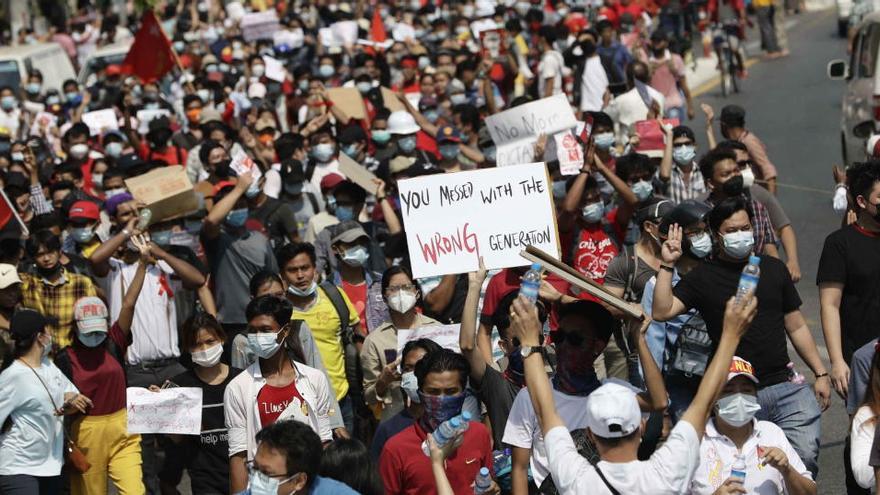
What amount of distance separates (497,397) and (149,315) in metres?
3.41

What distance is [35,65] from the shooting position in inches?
986

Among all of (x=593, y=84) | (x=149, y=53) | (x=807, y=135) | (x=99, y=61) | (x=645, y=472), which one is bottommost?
Result: (x=807, y=135)

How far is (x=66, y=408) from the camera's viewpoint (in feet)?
27.8

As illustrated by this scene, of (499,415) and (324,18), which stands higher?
(499,415)

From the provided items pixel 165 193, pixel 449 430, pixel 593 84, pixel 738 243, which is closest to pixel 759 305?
pixel 738 243

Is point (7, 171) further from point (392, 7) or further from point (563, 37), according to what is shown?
point (392, 7)

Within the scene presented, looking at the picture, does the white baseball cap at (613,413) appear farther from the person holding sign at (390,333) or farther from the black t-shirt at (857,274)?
the person holding sign at (390,333)

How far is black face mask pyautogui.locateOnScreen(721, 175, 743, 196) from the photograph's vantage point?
930 centimetres

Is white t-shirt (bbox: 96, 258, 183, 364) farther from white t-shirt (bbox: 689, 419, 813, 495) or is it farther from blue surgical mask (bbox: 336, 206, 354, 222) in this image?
white t-shirt (bbox: 689, 419, 813, 495)

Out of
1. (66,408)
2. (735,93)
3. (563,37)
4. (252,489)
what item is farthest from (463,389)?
(735,93)

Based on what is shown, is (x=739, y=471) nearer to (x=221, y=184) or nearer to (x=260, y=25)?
(x=221, y=184)

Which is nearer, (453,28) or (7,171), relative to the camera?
(7,171)

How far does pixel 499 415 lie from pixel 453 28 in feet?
67.6

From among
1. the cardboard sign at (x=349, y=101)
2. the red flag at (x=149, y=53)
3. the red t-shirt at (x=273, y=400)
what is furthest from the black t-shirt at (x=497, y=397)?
the red flag at (x=149, y=53)
